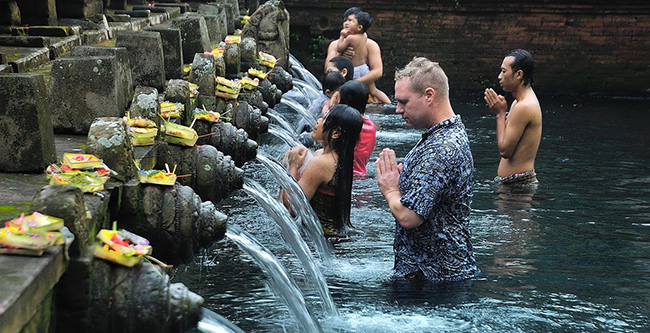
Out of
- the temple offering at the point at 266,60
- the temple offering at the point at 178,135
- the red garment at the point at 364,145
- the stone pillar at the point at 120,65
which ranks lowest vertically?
the red garment at the point at 364,145

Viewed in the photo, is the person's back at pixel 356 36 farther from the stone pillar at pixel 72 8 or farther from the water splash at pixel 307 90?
the stone pillar at pixel 72 8

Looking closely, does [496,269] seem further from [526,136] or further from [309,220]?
[526,136]

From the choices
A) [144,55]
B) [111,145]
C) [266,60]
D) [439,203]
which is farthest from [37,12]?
[439,203]

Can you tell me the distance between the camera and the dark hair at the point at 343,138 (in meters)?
5.77

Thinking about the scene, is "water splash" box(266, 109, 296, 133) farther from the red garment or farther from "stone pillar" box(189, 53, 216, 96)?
"stone pillar" box(189, 53, 216, 96)

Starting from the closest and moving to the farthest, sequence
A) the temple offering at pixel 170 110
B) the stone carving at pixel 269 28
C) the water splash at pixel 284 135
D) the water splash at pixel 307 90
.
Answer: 1. the temple offering at pixel 170 110
2. the water splash at pixel 284 135
3. the stone carving at pixel 269 28
4. the water splash at pixel 307 90

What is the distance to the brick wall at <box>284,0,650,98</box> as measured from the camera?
55.2 feet

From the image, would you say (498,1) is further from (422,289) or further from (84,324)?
(84,324)

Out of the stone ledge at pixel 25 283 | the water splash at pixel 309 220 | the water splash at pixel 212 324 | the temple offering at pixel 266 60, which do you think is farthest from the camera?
the temple offering at pixel 266 60

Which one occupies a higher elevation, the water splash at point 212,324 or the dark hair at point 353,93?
the dark hair at point 353,93

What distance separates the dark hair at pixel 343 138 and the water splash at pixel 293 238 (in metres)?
0.43

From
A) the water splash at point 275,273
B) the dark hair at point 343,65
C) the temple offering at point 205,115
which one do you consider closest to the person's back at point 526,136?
the dark hair at point 343,65

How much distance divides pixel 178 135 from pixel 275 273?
3.36ft

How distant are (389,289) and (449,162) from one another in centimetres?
95
